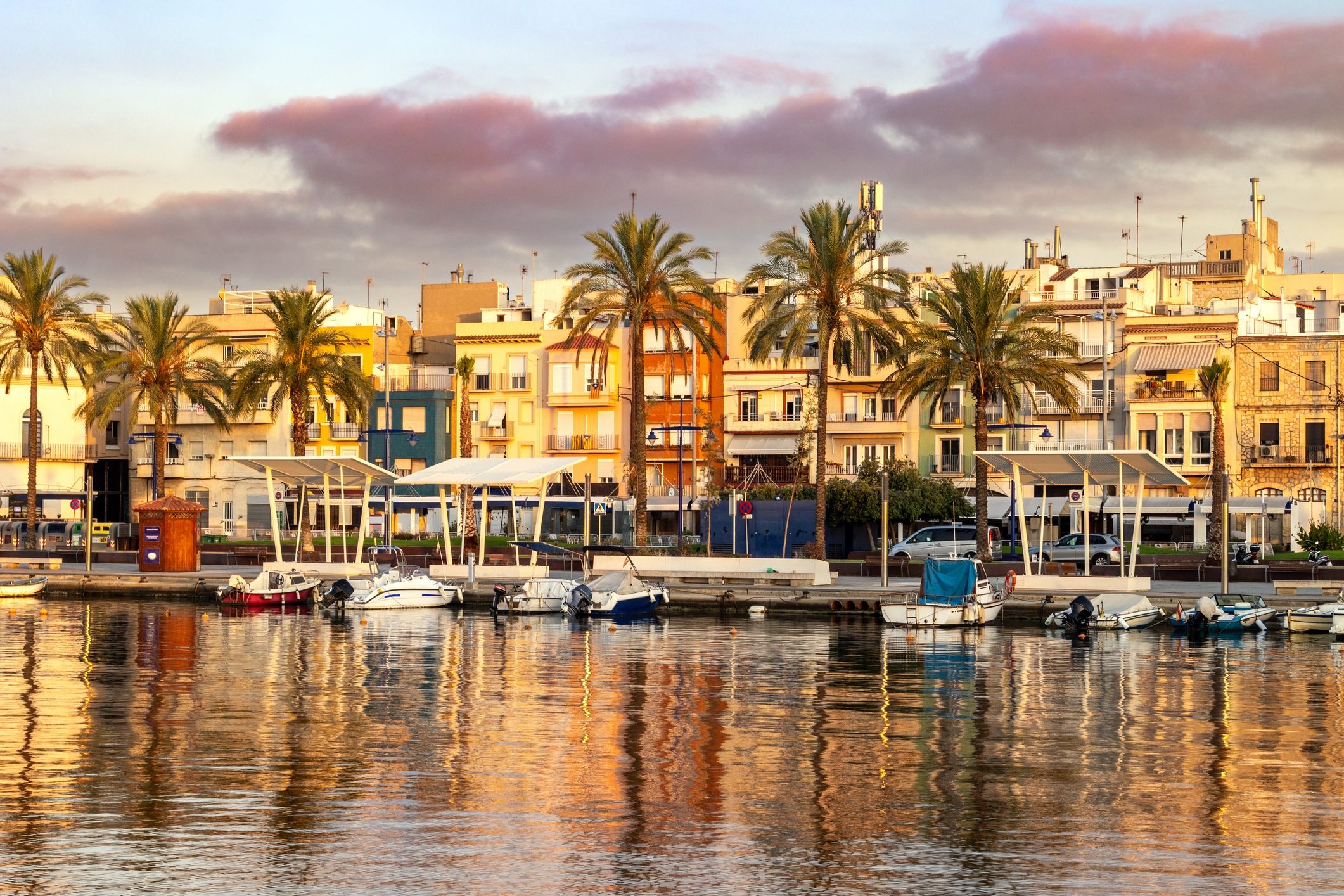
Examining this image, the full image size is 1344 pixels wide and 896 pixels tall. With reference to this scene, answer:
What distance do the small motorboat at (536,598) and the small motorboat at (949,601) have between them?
8.85 m

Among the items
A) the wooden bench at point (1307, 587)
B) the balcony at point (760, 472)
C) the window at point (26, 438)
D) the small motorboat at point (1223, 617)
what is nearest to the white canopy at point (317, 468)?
the small motorboat at point (1223, 617)

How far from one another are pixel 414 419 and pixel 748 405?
2001 cm

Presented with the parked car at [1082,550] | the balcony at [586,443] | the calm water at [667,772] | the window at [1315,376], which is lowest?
the calm water at [667,772]

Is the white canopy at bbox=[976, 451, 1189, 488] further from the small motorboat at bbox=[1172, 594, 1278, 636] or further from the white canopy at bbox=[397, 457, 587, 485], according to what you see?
the white canopy at bbox=[397, 457, 587, 485]

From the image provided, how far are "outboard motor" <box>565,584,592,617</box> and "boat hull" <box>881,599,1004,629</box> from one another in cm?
801

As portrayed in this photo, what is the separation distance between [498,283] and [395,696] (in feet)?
259

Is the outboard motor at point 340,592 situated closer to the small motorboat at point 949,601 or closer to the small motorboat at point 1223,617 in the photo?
the small motorboat at point 949,601

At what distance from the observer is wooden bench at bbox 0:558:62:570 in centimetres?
5562

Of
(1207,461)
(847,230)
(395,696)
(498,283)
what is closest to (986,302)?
(847,230)

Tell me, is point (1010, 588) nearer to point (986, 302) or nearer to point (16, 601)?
Result: point (986, 302)

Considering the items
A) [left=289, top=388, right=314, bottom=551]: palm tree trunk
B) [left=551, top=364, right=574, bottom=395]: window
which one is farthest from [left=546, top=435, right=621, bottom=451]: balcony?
[left=289, top=388, right=314, bottom=551]: palm tree trunk

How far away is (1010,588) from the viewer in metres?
42.5

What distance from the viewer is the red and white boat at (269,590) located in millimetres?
46000

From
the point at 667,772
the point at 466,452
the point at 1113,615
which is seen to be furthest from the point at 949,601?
the point at 466,452
